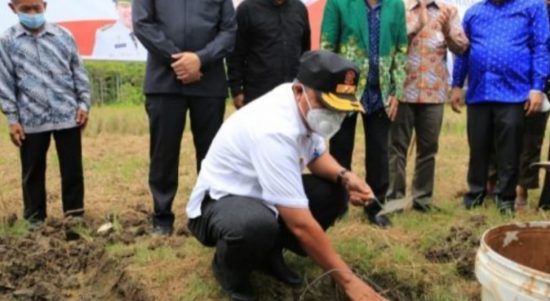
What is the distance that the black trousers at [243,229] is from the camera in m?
2.80

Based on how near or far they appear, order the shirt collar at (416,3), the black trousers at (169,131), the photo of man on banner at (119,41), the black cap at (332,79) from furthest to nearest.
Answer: the photo of man on banner at (119,41) < the shirt collar at (416,3) < the black trousers at (169,131) < the black cap at (332,79)

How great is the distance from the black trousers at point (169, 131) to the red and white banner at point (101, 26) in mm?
4001

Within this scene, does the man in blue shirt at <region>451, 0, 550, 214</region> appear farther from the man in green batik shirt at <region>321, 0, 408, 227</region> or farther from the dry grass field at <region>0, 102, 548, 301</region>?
the man in green batik shirt at <region>321, 0, 408, 227</region>

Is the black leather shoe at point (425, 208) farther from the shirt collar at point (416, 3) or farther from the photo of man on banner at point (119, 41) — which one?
the photo of man on banner at point (119, 41)

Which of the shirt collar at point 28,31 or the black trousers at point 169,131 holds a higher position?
the shirt collar at point 28,31

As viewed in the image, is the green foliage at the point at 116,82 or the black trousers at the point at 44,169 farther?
the green foliage at the point at 116,82

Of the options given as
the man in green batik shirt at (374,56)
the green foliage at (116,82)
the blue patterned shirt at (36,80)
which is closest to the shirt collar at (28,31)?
the blue patterned shirt at (36,80)

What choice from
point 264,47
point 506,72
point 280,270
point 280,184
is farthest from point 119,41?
point 280,184

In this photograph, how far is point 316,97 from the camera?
8.70 ft

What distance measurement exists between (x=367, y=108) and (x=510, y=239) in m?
1.56

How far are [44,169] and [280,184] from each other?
2096mm

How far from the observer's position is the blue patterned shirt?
398 cm

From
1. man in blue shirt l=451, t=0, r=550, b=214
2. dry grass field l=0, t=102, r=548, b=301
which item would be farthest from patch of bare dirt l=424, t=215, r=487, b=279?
man in blue shirt l=451, t=0, r=550, b=214

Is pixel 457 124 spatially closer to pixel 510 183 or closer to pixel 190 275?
pixel 510 183
